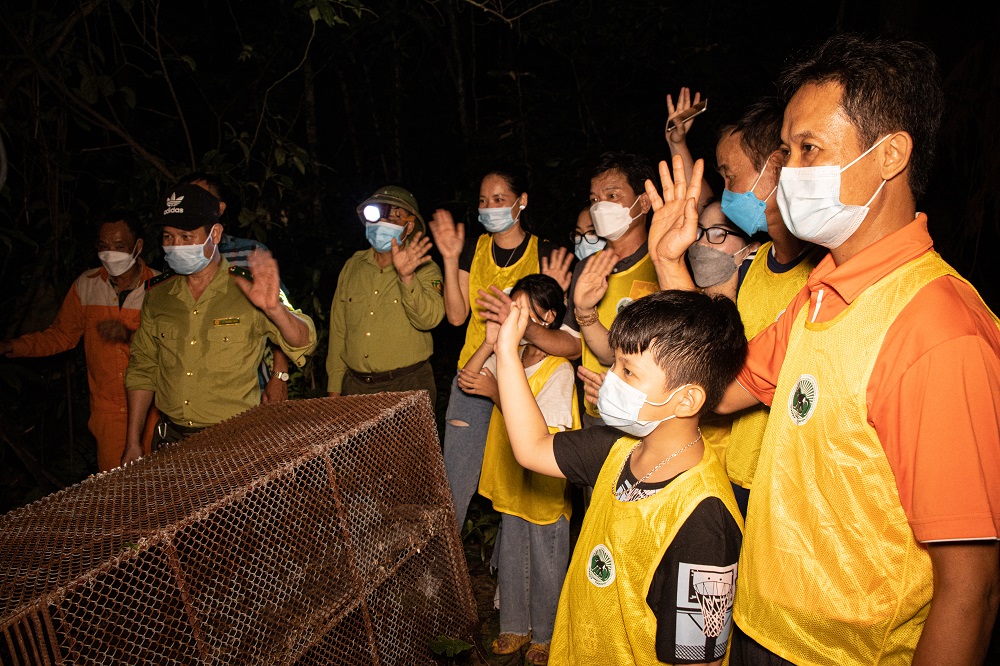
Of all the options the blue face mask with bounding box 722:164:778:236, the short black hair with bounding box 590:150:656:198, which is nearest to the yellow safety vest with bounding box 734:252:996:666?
the blue face mask with bounding box 722:164:778:236

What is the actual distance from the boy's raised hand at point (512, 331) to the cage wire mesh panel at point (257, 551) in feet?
2.22

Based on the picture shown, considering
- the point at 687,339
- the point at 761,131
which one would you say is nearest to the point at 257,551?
the point at 687,339

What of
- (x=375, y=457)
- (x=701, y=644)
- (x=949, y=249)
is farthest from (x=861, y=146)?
(x=949, y=249)

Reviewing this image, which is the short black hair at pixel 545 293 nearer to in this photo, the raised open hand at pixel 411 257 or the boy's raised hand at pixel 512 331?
the raised open hand at pixel 411 257

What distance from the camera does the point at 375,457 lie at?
8.11 ft

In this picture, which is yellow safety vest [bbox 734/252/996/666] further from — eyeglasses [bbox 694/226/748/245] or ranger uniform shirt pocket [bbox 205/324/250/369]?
ranger uniform shirt pocket [bbox 205/324/250/369]

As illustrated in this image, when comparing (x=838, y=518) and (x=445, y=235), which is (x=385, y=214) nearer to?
(x=445, y=235)

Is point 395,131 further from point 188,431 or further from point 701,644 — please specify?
point 701,644

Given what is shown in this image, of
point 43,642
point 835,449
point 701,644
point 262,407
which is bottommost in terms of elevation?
point 701,644

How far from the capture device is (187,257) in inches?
133

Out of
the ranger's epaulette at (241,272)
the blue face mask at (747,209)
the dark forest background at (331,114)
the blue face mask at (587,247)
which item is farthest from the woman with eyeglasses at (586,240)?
the ranger's epaulette at (241,272)

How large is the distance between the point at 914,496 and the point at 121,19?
279 inches

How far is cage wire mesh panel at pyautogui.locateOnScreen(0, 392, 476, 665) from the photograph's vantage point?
1614mm

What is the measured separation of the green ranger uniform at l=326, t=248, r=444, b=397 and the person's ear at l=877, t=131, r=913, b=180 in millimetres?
2714
